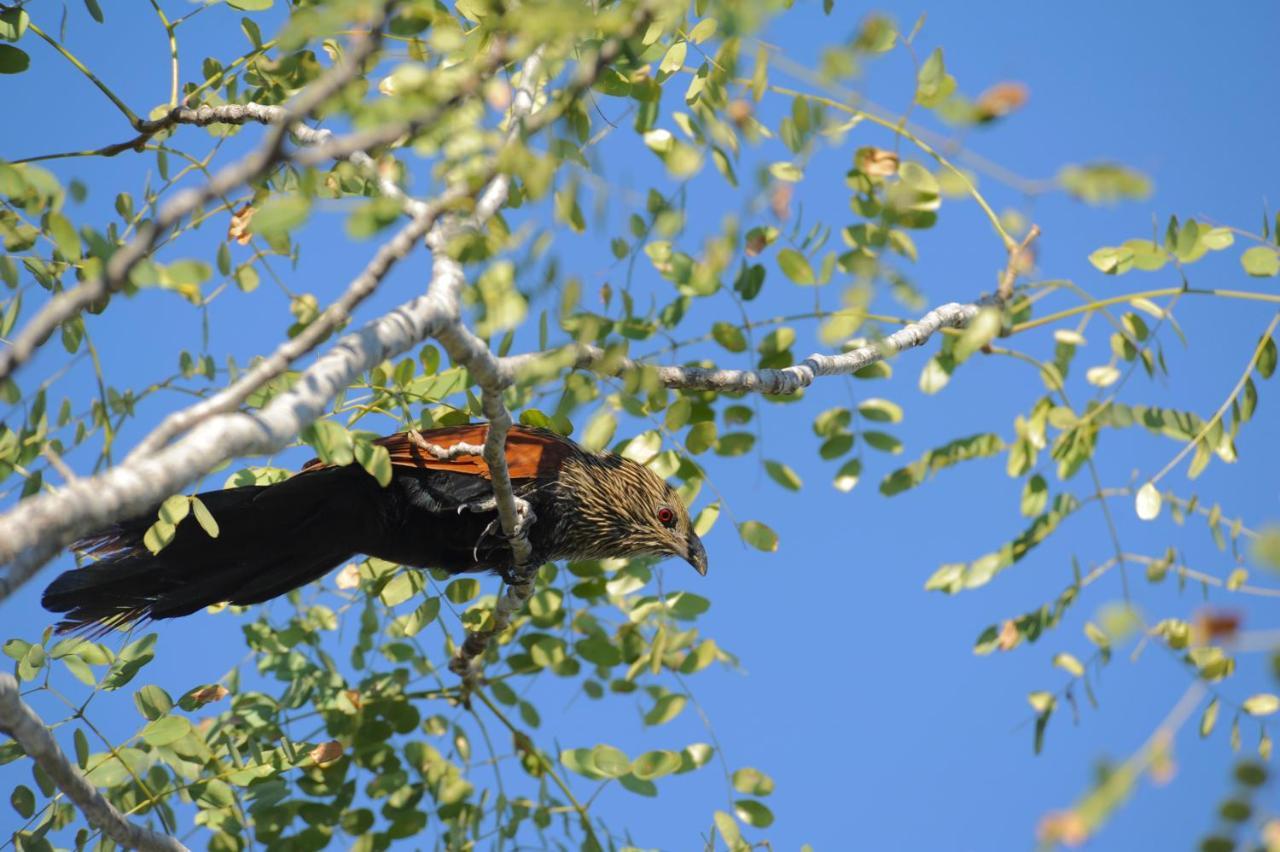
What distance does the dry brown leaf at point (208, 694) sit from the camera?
3.16 meters

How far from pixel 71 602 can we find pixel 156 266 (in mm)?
1849

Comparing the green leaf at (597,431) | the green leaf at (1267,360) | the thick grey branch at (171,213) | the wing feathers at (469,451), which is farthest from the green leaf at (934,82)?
the wing feathers at (469,451)

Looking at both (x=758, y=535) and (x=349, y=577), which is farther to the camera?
(x=349, y=577)

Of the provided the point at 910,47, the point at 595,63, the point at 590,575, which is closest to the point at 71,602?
the point at 590,575

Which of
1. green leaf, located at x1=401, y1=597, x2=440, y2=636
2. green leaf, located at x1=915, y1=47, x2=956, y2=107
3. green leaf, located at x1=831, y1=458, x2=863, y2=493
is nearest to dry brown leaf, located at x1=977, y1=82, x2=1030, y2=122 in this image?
green leaf, located at x1=915, y1=47, x2=956, y2=107

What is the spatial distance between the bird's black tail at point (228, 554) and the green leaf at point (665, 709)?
1077 millimetres

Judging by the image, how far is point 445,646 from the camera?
4441 millimetres

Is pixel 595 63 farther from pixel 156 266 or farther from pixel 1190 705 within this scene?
pixel 1190 705

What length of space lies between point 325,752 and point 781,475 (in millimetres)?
1515

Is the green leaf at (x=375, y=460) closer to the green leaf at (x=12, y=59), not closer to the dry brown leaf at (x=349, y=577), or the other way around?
the green leaf at (x=12, y=59)

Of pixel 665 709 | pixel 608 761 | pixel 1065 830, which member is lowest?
pixel 1065 830

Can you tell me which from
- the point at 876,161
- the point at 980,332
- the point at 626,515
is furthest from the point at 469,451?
the point at 980,332

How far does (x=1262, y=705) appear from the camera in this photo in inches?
95.3

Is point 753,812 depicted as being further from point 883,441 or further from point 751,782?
point 883,441
